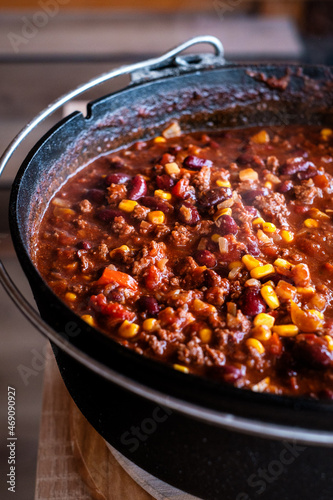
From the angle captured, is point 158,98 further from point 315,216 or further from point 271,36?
point 271,36

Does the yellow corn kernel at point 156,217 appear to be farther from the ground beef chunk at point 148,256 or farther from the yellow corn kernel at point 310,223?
the yellow corn kernel at point 310,223

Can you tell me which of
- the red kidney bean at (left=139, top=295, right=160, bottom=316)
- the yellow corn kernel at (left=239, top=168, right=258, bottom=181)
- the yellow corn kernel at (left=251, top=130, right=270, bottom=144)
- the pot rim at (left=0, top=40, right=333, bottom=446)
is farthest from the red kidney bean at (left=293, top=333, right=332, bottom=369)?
the yellow corn kernel at (left=251, top=130, right=270, bottom=144)

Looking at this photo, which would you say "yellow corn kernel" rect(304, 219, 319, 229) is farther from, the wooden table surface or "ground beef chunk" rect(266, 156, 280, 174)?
the wooden table surface

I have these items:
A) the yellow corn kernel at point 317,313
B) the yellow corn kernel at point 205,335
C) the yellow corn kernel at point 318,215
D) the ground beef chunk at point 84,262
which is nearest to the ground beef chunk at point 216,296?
the yellow corn kernel at point 205,335

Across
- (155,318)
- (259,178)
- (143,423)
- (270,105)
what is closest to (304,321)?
(155,318)

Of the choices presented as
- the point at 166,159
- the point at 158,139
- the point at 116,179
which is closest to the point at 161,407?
the point at 116,179
